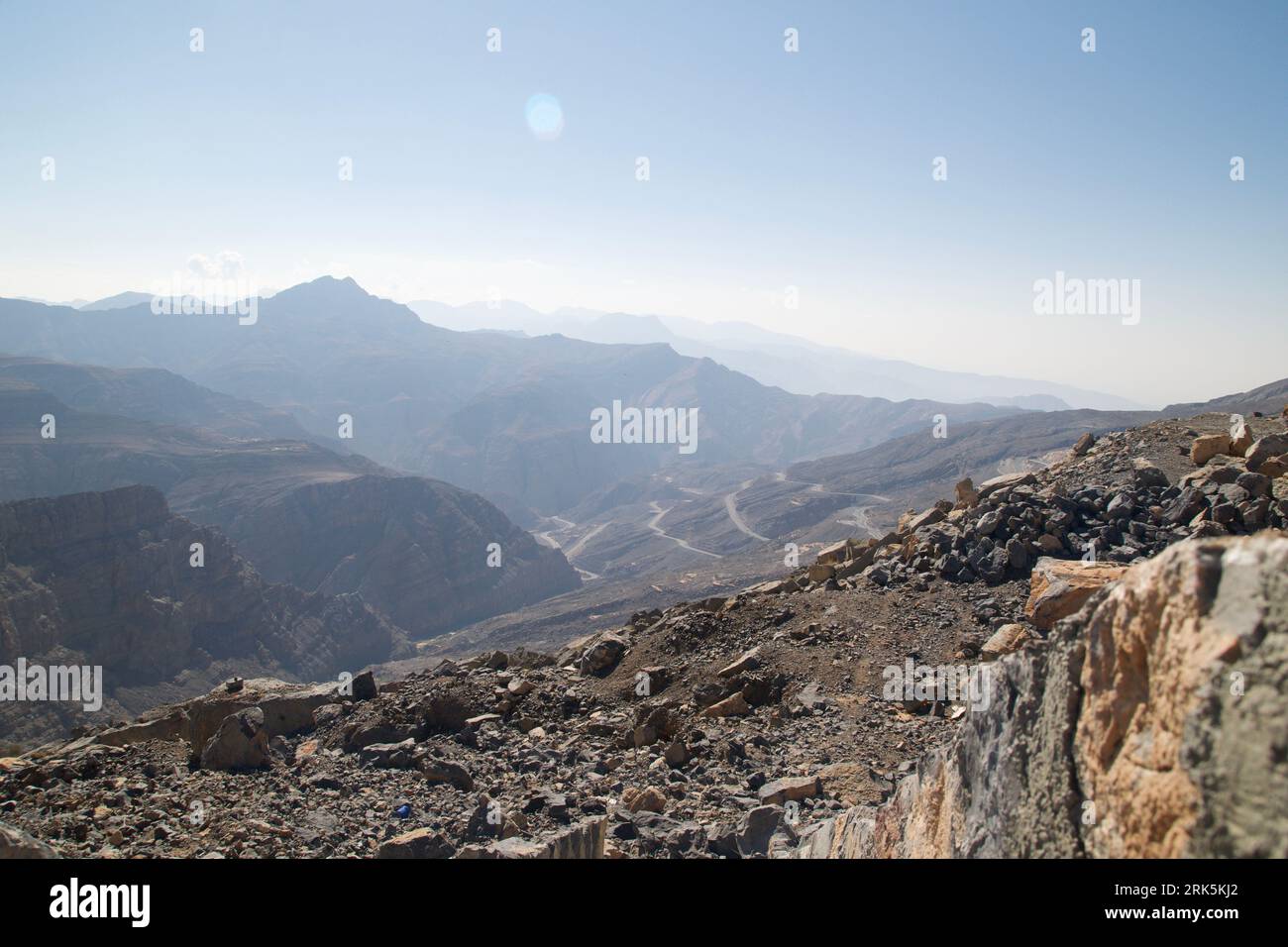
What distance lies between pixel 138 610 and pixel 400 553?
1820 inches

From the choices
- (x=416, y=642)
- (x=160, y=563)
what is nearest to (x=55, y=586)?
(x=160, y=563)

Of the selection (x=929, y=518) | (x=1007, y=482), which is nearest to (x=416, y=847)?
(x=929, y=518)

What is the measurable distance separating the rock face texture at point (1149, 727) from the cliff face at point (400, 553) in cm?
10647

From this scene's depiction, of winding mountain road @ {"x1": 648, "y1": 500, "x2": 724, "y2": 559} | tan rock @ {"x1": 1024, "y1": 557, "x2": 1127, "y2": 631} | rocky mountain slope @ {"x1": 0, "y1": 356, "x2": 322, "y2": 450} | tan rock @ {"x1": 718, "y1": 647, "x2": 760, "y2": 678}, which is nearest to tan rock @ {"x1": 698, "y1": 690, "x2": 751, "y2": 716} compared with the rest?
tan rock @ {"x1": 718, "y1": 647, "x2": 760, "y2": 678}

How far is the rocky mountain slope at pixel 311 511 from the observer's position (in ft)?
350

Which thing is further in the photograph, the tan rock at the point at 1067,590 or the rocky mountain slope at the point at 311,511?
the rocky mountain slope at the point at 311,511

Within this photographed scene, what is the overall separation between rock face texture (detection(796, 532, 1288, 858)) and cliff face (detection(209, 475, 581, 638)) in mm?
106472

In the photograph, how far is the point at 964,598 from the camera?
14055 millimetres

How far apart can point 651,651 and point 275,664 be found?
74.3 m

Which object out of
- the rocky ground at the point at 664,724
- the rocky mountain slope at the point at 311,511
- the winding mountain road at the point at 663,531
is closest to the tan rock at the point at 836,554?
the rocky ground at the point at 664,724

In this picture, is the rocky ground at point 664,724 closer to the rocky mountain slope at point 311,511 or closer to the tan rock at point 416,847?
the tan rock at point 416,847

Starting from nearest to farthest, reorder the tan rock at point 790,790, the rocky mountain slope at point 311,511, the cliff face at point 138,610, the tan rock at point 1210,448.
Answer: the tan rock at point 790,790
the tan rock at point 1210,448
the cliff face at point 138,610
the rocky mountain slope at point 311,511

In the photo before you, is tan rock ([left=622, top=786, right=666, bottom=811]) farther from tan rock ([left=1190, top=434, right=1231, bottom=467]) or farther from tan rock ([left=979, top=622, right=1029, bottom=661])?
tan rock ([left=1190, top=434, right=1231, bottom=467])

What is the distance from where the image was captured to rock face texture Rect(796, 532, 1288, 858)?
2.50 meters
